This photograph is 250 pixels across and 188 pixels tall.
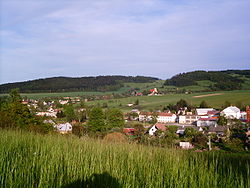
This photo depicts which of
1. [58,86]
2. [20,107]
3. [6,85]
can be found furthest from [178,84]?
[20,107]

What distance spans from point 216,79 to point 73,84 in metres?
52.4

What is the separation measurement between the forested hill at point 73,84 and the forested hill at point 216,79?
64.8 ft

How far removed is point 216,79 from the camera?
9294cm

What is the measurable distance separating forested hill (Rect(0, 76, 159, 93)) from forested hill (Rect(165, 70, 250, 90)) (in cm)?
1974

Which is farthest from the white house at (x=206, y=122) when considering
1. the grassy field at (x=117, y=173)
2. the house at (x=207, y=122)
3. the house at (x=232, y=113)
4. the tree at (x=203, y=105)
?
the grassy field at (x=117, y=173)

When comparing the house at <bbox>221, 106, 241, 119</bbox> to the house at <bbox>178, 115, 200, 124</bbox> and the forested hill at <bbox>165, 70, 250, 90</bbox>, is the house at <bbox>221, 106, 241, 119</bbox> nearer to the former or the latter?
the house at <bbox>178, 115, 200, 124</bbox>

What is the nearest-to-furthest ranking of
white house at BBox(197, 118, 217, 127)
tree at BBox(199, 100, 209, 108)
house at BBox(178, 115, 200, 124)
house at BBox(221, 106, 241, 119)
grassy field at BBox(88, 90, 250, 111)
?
→ 1. white house at BBox(197, 118, 217, 127)
2. house at BBox(221, 106, 241, 119)
3. house at BBox(178, 115, 200, 124)
4. tree at BBox(199, 100, 209, 108)
5. grassy field at BBox(88, 90, 250, 111)

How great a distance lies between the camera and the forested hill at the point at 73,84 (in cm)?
9071

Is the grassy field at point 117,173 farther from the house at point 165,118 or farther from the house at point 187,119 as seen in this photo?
the house at point 187,119

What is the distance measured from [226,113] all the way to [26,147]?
54.4 meters

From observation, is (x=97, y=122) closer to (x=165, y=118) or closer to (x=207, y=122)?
(x=207, y=122)

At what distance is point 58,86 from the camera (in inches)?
3698

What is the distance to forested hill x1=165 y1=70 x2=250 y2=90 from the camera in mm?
86312

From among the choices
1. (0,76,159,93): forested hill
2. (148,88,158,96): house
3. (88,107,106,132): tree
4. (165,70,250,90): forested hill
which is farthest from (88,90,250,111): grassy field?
(88,107,106,132): tree
